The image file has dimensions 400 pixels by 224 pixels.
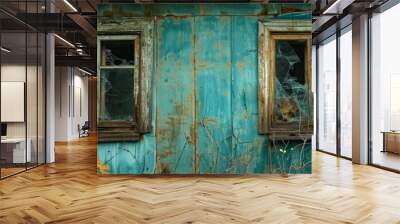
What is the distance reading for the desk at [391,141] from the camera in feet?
23.2

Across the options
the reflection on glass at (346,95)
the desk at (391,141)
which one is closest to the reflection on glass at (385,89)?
the desk at (391,141)

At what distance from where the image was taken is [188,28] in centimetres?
627

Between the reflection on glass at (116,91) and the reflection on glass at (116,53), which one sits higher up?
the reflection on glass at (116,53)

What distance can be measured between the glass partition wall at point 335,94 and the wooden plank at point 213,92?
383 centimetres

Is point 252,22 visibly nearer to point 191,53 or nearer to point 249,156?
point 191,53

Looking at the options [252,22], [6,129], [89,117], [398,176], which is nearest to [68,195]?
[6,129]

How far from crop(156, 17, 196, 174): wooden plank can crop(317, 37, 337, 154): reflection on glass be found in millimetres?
5000

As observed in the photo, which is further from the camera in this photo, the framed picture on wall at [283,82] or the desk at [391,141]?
the desk at [391,141]

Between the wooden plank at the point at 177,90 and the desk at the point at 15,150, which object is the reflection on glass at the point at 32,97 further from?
the wooden plank at the point at 177,90

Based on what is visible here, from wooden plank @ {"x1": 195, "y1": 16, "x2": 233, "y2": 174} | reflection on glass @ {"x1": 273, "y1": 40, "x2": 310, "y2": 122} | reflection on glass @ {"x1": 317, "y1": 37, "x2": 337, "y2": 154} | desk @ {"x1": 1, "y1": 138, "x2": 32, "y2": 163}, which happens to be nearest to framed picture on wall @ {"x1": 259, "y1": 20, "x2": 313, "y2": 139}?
reflection on glass @ {"x1": 273, "y1": 40, "x2": 310, "y2": 122}

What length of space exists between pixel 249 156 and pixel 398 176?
2.75 metres

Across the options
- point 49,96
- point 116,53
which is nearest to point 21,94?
point 49,96

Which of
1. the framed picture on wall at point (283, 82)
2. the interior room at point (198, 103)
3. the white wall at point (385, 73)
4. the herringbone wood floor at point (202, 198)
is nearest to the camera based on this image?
the herringbone wood floor at point (202, 198)

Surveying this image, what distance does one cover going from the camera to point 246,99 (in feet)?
20.5
